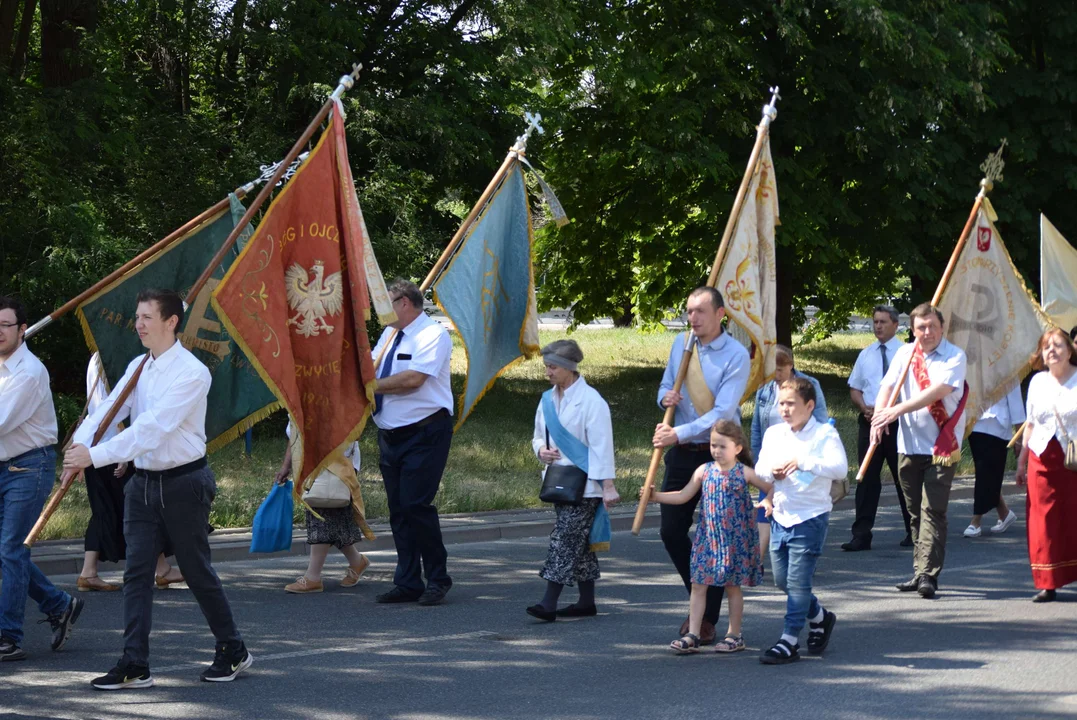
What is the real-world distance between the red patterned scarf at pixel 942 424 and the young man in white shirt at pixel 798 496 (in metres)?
2.06

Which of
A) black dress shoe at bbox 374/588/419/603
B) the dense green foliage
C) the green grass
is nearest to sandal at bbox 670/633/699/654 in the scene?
black dress shoe at bbox 374/588/419/603

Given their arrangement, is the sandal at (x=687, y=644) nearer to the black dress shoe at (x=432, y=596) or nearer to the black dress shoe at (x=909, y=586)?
the black dress shoe at (x=432, y=596)

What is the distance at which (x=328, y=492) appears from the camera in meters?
8.91

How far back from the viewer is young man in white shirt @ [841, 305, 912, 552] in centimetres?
1094

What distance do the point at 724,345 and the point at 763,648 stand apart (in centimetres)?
162

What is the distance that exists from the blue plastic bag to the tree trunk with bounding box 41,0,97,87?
1091cm

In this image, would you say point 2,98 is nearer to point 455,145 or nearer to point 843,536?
point 455,145

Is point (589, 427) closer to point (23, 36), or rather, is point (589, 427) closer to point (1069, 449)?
point (1069, 449)

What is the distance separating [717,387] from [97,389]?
394 cm

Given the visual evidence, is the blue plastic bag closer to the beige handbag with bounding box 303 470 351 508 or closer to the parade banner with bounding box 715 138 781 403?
the beige handbag with bounding box 303 470 351 508

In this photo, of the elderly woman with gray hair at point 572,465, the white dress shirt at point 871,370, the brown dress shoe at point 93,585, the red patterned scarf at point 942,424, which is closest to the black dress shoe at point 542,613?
the elderly woman with gray hair at point 572,465

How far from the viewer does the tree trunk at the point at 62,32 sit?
18.2 metres

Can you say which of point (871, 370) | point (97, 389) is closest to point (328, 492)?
point (97, 389)

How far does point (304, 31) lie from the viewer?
60.8 feet
